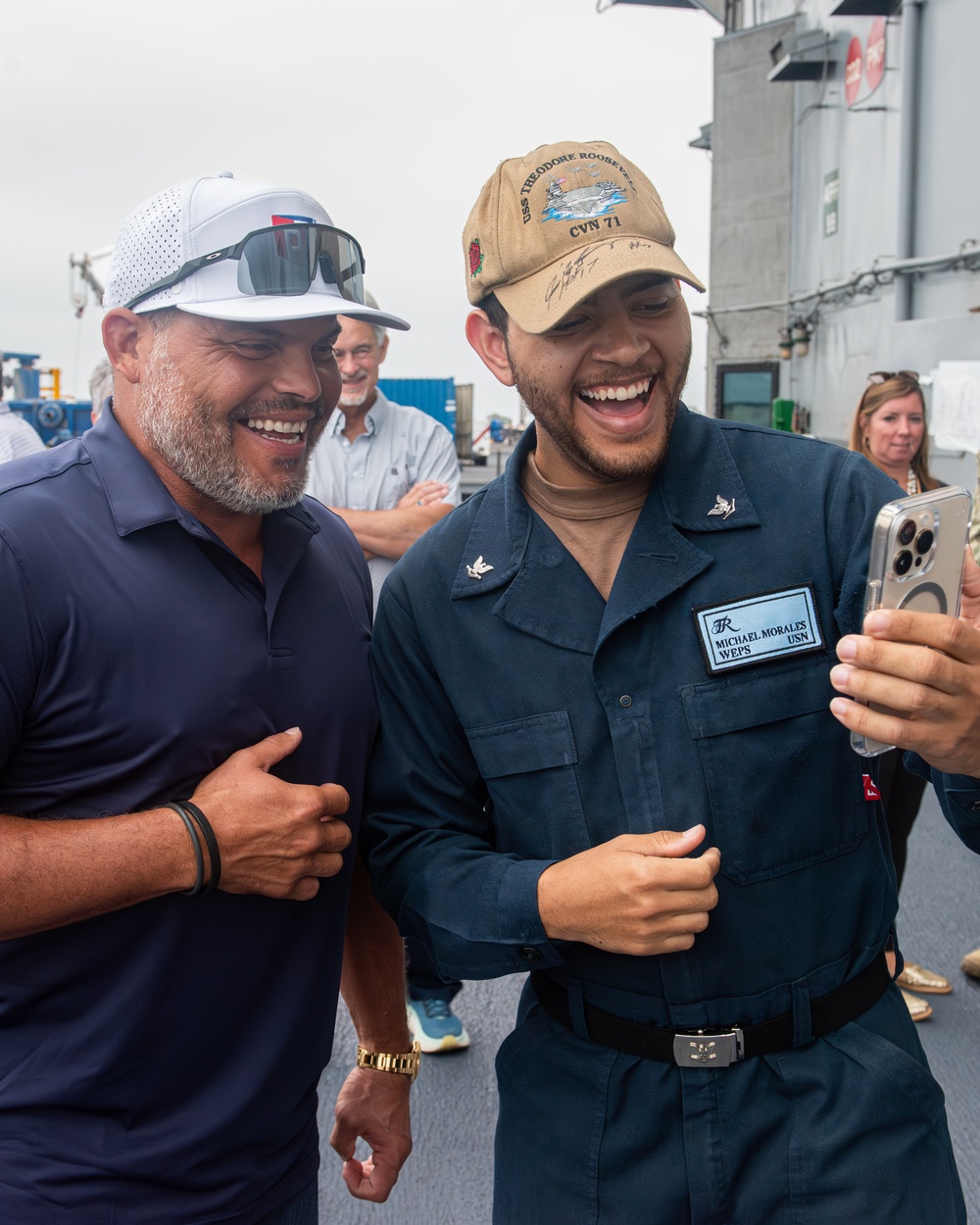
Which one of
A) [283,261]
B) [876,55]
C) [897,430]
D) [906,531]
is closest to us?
[906,531]

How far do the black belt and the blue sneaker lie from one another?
87.8 inches

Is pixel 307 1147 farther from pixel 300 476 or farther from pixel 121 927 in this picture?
pixel 300 476

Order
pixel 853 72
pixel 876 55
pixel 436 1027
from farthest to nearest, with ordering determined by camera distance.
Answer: pixel 853 72 → pixel 876 55 → pixel 436 1027

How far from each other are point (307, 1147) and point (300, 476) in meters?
1.14

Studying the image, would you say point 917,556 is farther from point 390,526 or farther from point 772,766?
point 390,526

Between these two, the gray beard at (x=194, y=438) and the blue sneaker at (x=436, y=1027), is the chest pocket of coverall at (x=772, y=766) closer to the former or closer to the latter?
the gray beard at (x=194, y=438)

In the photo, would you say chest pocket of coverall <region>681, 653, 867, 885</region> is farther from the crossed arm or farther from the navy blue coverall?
the crossed arm

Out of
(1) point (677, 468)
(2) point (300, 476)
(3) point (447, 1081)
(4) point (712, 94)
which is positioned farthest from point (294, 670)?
(4) point (712, 94)

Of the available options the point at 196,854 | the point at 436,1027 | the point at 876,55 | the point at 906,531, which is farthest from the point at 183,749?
the point at 876,55

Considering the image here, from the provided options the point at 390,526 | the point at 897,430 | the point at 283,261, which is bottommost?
the point at 390,526

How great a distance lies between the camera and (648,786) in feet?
5.24

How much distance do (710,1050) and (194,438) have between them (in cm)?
121

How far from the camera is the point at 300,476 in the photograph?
187cm

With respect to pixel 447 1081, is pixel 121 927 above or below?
above
